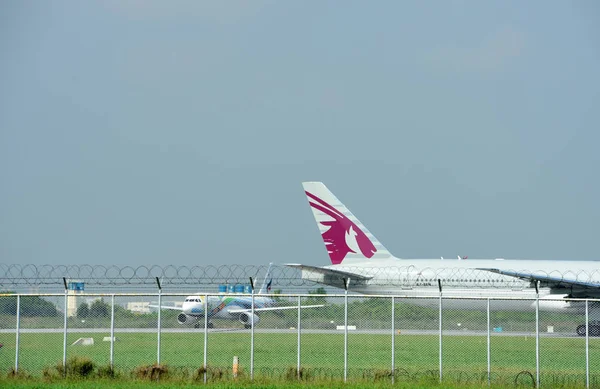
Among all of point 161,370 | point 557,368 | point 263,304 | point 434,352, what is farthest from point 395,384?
point 263,304

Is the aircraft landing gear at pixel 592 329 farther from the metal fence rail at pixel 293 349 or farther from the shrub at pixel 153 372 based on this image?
the shrub at pixel 153 372

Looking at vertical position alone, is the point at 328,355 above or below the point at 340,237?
below

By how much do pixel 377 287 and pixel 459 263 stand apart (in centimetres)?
440

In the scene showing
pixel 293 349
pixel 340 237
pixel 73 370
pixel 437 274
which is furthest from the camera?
pixel 340 237

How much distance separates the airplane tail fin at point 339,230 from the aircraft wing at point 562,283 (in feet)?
25.3

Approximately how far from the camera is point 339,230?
51.9 meters

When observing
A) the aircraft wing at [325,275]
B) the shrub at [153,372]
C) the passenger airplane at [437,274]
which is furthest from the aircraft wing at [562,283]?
the shrub at [153,372]

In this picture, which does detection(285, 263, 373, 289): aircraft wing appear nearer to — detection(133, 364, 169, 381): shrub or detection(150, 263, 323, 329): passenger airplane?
detection(150, 263, 323, 329): passenger airplane

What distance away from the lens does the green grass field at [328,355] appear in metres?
24.2

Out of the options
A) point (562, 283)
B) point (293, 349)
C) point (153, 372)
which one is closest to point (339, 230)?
point (562, 283)

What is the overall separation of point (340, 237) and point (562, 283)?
1239cm

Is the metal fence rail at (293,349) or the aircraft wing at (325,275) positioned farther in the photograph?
the aircraft wing at (325,275)

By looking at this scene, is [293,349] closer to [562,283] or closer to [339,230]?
[562,283]

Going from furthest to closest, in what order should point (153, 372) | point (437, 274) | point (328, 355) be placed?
point (437, 274)
point (328, 355)
point (153, 372)
